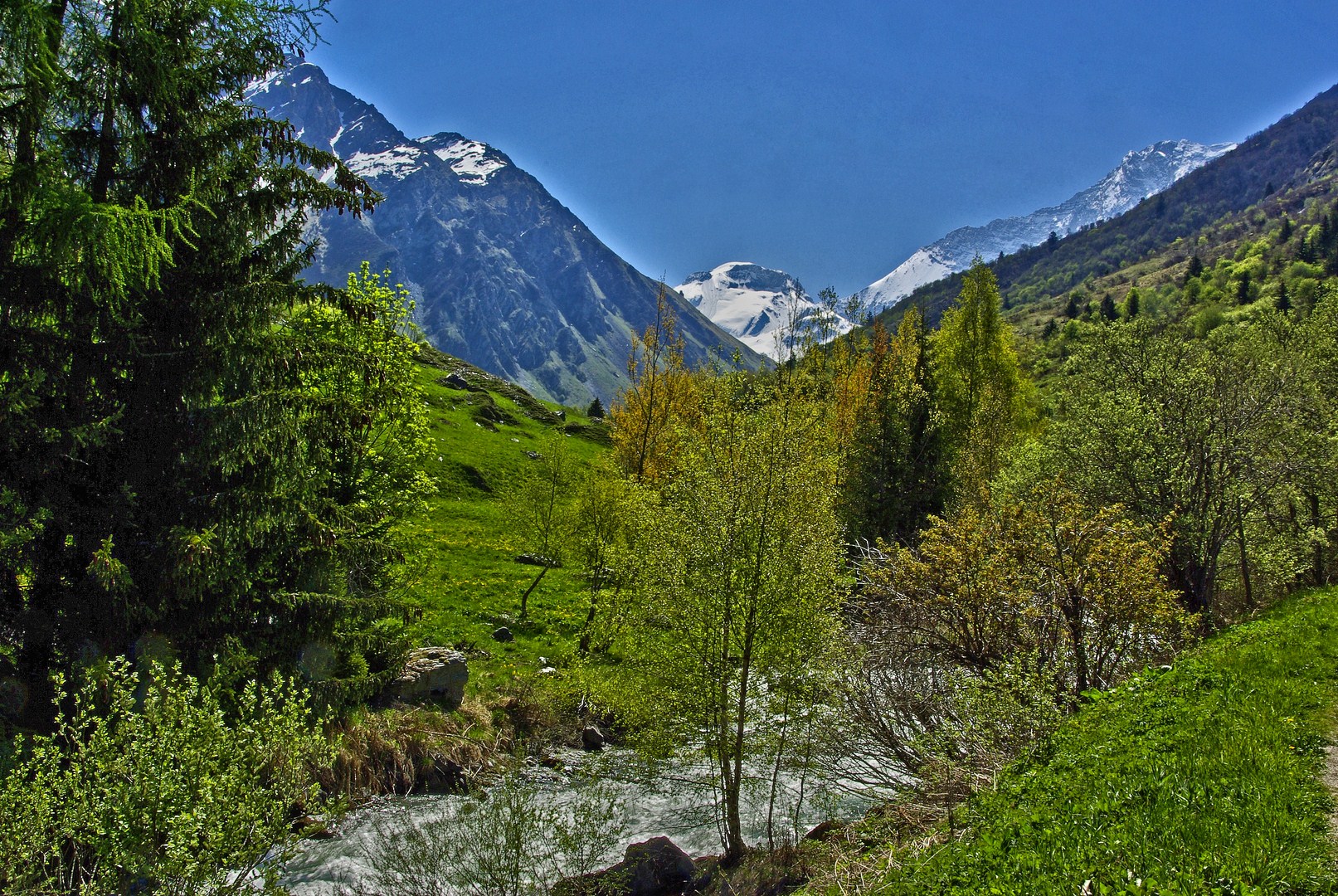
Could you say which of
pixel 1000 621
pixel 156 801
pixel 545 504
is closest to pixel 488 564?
pixel 545 504

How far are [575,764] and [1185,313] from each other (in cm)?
13657

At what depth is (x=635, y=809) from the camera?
16047 millimetres

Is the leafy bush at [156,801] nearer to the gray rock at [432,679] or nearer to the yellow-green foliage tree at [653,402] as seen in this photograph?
the gray rock at [432,679]

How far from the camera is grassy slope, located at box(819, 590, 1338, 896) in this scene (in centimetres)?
621

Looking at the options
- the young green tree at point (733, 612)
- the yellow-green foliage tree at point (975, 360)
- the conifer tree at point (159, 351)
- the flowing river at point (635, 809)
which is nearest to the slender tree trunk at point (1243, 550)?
the young green tree at point (733, 612)

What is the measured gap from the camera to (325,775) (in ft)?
47.0

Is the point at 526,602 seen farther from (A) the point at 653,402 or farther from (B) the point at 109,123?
(B) the point at 109,123

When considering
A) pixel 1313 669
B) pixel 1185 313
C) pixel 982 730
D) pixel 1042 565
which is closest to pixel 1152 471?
pixel 1042 565

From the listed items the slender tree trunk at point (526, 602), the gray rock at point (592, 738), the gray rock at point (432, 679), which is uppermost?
the slender tree trunk at point (526, 602)

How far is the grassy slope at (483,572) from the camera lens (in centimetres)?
2231

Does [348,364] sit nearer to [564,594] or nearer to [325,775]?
[325,775]

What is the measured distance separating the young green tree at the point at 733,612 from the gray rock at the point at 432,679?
6.00 meters

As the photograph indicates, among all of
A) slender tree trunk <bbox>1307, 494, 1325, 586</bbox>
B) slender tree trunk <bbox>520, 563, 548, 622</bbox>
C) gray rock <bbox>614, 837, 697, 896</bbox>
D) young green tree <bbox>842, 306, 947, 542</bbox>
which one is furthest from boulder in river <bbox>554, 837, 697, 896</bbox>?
slender tree trunk <bbox>1307, 494, 1325, 586</bbox>

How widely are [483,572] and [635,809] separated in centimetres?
1670
